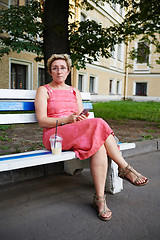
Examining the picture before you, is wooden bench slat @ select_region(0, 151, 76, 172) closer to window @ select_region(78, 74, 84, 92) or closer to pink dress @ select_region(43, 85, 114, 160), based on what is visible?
pink dress @ select_region(43, 85, 114, 160)

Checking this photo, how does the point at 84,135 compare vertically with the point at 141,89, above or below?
below

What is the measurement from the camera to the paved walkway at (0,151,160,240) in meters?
1.86

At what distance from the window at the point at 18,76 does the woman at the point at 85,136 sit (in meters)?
10.3

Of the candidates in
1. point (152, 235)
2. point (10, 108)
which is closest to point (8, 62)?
point (10, 108)

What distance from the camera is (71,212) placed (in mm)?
2211

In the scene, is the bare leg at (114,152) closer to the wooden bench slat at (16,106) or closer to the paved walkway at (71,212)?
the paved walkway at (71,212)

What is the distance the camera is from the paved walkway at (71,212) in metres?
1.86

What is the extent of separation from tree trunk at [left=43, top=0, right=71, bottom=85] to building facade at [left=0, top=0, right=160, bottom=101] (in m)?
4.08

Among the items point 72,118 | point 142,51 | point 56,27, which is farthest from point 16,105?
point 142,51

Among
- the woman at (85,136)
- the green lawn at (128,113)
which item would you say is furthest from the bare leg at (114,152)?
the green lawn at (128,113)

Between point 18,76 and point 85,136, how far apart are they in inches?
441

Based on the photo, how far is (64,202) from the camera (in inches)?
95.3

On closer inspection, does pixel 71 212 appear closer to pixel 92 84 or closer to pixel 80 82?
pixel 80 82

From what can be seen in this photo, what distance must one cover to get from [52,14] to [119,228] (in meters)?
5.30
